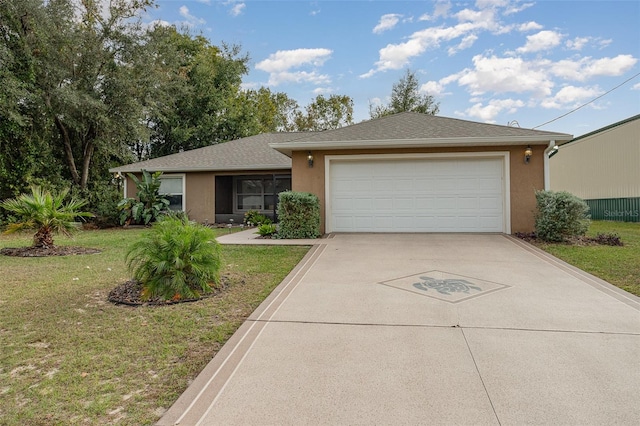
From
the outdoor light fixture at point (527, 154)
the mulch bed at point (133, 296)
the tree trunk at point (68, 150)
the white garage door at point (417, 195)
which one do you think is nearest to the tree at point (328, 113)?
the tree trunk at point (68, 150)

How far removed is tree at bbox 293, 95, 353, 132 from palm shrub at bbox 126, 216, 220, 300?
96.8ft

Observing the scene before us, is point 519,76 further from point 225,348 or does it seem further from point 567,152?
point 225,348

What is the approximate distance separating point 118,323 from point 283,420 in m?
2.53

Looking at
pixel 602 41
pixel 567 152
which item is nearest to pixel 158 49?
pixel 602 41

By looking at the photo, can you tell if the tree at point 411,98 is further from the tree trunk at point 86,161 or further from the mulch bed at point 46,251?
the mulch bed at point 46,251

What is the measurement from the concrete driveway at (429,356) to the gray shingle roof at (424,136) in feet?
15.3

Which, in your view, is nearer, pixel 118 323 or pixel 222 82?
pixel 118 323

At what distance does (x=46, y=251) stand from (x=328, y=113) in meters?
28.0

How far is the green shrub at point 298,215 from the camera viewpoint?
31.4ft

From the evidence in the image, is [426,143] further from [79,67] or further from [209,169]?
[79,67]

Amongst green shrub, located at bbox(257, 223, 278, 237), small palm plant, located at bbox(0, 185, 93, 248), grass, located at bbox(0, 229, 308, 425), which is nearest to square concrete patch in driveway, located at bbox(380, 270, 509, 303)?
grass, located at bbox(0, 229, 308, 425)

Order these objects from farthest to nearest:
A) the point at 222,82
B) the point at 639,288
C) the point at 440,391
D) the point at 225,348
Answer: the point at 222,82 → the point at 639,288 → the point at 225,348 → the point at 440,391

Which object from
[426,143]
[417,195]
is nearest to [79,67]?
[426,143]

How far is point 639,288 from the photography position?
5.03 m
